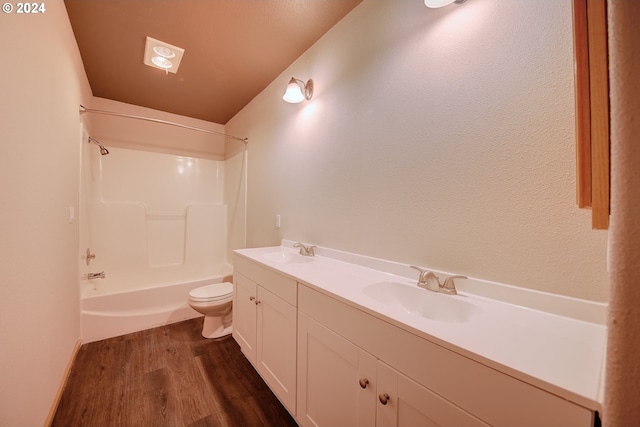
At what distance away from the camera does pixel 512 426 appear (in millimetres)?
486

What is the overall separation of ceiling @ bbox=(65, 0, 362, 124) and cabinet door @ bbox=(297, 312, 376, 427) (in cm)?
185

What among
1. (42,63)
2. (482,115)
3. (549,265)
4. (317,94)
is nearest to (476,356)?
(549,265)

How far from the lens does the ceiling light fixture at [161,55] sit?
1.78m

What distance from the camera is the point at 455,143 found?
1.01 m

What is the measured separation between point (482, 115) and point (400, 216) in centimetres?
55

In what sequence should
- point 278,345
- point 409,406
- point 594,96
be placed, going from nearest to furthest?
point 594,96
point 409,406
point 278,345

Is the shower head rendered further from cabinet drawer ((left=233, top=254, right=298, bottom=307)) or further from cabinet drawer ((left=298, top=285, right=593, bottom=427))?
cabinet drawer ((left=298, top=285, right=593, bottom=427))

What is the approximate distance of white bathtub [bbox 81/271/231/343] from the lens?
6.80 feet

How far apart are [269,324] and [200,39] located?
209 centimetres

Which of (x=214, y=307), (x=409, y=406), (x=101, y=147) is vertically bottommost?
(x=214, y=307)

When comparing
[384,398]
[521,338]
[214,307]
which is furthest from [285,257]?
[521,338]

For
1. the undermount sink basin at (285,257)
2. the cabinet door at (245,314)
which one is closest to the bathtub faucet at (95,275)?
the cabinet door at (245,314)

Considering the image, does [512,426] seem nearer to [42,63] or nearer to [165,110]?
[42,63]

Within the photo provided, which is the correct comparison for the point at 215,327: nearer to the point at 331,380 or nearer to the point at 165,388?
the point at 165,388
